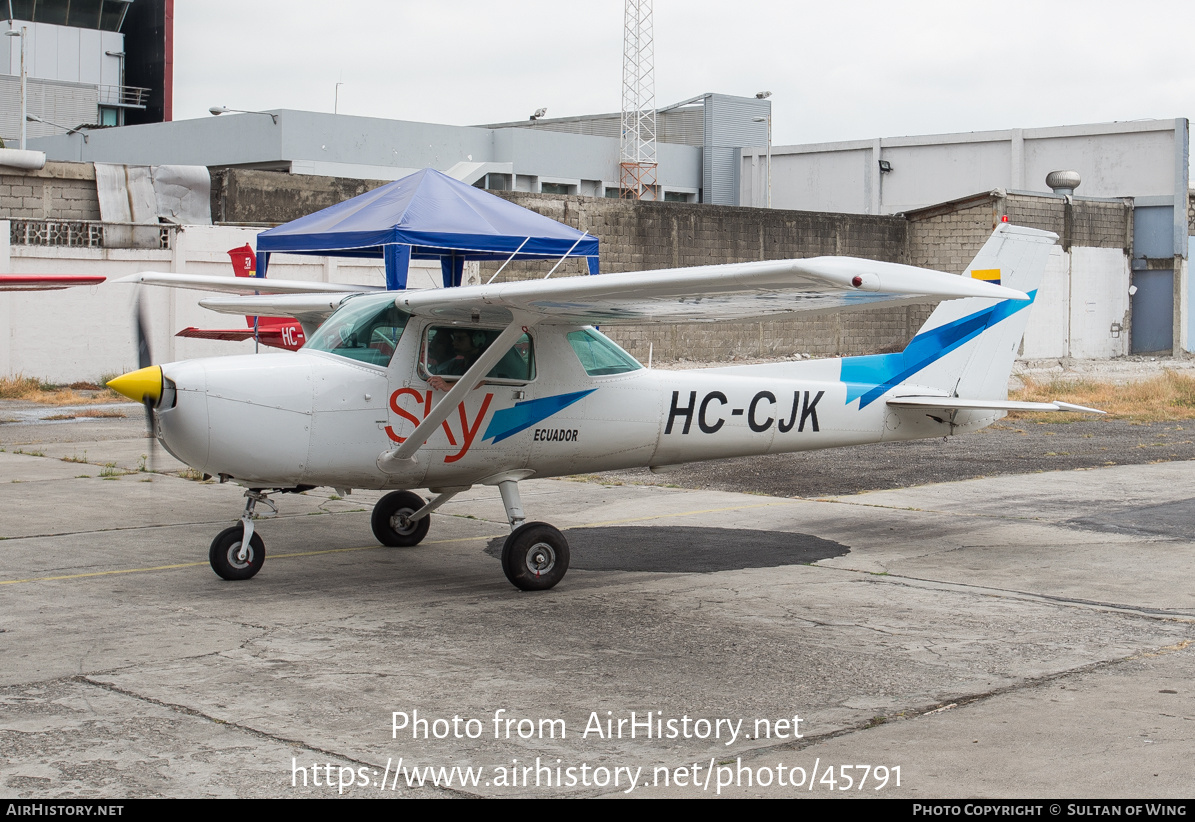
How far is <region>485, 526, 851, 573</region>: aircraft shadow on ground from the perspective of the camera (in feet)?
29.8

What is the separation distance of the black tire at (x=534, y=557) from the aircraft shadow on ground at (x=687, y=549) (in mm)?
822

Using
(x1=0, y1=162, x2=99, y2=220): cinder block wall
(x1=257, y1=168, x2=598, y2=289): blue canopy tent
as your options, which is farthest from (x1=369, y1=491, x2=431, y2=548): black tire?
(x1=0, y1=162, x2=99, y2=220): cinder block wall

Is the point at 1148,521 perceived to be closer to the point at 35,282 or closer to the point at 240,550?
the point at 240,550

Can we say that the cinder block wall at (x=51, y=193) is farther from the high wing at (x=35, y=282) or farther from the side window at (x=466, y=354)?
the side window at (x=466, y=354)

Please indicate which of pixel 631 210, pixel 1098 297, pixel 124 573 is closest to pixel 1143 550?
pixel 124 573

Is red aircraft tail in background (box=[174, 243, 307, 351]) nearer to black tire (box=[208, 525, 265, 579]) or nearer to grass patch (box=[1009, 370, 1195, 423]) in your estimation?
black tire (box=[208, 525, 265, 579])

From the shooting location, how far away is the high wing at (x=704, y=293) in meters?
6.01

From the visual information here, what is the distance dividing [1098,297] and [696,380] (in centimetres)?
3320

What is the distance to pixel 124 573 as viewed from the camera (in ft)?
27.7

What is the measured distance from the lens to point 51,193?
2516 cm

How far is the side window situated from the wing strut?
0.28 meters

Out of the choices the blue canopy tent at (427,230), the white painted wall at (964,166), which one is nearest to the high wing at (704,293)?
the blue canopy tent at (427,230)

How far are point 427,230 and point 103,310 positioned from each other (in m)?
14.8

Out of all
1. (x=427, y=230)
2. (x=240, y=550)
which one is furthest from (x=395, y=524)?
(x=427, y=230)
